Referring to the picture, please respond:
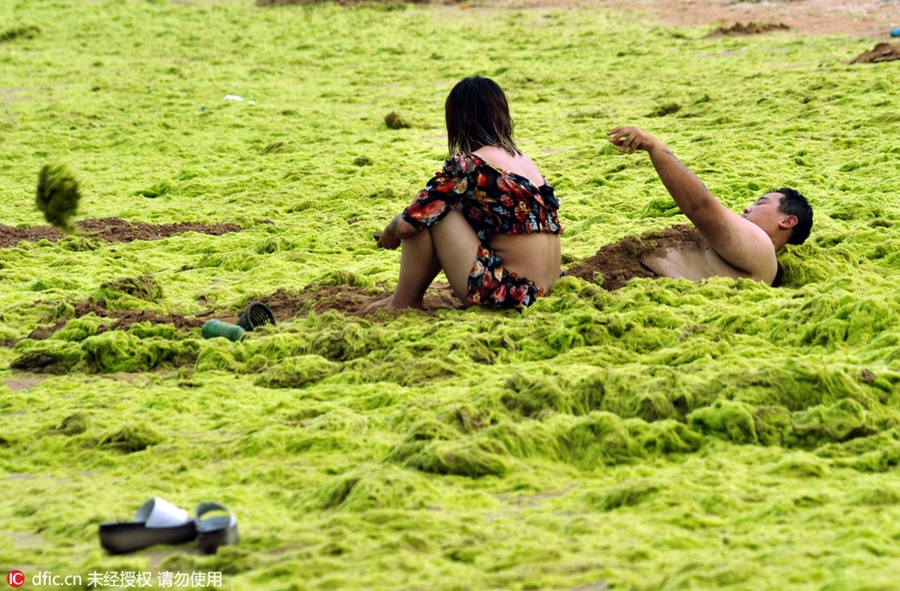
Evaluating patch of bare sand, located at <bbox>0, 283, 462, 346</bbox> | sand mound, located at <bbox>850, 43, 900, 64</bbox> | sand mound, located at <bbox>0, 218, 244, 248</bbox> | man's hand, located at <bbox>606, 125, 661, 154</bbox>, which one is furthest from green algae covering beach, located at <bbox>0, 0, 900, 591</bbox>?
sand mound, located at <bbox>850, 43, 900, 64</bbox>

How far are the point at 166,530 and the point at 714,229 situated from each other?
3.19m

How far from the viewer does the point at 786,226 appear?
219 inches

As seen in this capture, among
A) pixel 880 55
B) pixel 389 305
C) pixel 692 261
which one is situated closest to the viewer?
pixel 389 305

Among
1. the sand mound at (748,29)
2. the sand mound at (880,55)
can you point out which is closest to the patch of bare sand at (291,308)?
the sand mound at (880,55)

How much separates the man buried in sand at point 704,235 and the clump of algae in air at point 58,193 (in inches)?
105

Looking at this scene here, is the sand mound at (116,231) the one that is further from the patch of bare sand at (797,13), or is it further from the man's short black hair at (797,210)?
the patch of bare sand at (797,13)

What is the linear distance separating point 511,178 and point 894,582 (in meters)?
2.90

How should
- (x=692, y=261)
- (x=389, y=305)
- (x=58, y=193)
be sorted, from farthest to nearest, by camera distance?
1. (x=58, y=193)
2. (x=692, y=261)
3. (x=389, y=305)

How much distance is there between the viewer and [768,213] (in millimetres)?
5570

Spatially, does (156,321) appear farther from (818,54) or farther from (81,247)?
(818,54)

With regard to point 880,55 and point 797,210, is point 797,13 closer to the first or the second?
point 880,55

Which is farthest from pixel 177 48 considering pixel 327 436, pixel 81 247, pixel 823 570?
pixel 823 570

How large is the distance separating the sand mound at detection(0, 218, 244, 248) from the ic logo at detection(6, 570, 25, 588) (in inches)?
200

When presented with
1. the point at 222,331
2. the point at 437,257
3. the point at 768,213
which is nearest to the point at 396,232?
the point at 437,257
